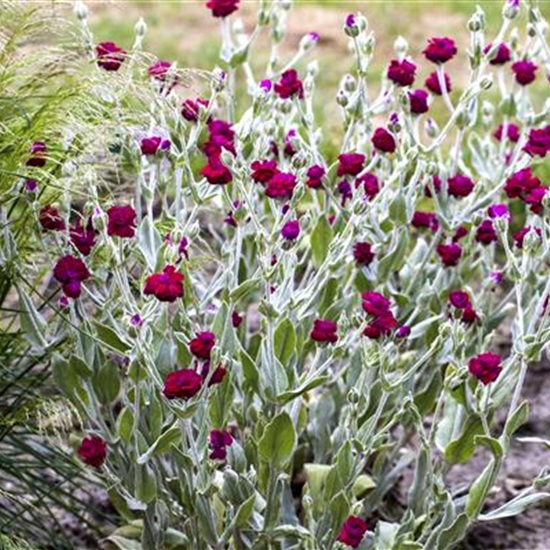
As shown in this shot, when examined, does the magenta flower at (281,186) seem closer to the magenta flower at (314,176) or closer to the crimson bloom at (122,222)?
the crimson bloom at (122,222)

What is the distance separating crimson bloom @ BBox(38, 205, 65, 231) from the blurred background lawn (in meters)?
3.24

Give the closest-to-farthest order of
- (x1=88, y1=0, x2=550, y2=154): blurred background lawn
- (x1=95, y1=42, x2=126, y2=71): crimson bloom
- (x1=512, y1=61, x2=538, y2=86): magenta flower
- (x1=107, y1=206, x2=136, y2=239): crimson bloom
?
(x1=107, y1=206, x2=136, y2=239): crimson bloom
(x1=95, y1=42, x2=126, y2=71): crimson bloom
(x1=512, y1=61, x2=538, y2=86): magenta flower
(x1=88, y1=0, x2=550, y2=154): blurred background lawn

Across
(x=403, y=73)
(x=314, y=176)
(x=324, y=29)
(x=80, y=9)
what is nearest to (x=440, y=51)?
(x=403, y=73)

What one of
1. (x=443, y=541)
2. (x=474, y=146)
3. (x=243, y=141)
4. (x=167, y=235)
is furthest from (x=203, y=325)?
(x=474, y=146)

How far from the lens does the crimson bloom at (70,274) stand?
2.62 meters

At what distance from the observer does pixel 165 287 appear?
240 cm

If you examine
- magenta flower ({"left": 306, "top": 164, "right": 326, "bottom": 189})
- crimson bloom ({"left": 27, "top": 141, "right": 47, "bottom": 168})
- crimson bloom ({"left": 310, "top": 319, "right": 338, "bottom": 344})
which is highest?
crimson bloom ({"left": 27, "top": 141, "right": 47, "bottom": 168})

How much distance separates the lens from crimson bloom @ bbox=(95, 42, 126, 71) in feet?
9.28

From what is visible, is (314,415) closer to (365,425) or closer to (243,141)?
(365,425)

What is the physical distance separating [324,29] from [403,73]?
3832 millimetres

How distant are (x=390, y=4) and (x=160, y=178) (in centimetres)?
425

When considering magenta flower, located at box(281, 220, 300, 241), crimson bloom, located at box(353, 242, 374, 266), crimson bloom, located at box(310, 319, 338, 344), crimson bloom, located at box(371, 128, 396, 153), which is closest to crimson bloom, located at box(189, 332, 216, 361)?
magenta flower, located at box(281, 220, 300, 241)

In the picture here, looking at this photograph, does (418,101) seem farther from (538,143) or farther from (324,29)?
(324,29)

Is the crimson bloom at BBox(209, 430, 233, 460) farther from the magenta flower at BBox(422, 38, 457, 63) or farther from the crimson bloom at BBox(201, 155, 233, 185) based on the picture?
the magenta flower at BBox(422, 38, 457, 63)
